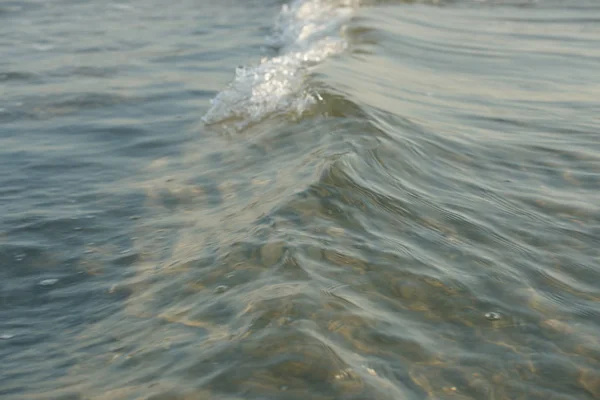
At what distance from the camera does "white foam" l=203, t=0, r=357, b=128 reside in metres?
6.11

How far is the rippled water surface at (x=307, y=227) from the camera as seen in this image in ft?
8.77

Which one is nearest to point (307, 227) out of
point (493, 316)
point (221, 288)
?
point (221, 288)

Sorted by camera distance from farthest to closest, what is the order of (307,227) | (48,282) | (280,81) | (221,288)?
(280,81), (307,227), (48,282), (221,288)

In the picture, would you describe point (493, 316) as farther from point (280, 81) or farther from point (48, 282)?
point (280, 81)

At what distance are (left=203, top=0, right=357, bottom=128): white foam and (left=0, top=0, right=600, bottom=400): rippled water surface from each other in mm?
34

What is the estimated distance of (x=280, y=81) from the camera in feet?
21.7

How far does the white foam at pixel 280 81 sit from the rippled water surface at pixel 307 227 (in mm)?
34

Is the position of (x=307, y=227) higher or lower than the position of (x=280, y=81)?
lower

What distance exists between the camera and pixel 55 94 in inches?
283

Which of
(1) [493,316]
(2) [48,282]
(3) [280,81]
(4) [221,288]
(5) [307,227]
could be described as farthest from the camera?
(3) [280,81]

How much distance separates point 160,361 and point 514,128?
12.5ft

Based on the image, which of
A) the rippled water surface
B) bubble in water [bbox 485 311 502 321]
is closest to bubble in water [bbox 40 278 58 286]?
the rippled water surface

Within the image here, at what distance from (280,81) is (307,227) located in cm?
316

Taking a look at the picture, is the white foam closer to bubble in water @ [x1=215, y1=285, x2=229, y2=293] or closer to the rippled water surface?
the rippled water surface
